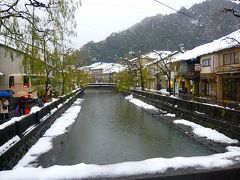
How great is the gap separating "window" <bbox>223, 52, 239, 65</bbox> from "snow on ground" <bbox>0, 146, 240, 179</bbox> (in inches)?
1244

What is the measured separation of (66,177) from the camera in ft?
13.8

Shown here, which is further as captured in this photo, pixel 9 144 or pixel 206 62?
pixel 206 62

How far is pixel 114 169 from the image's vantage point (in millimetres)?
4402

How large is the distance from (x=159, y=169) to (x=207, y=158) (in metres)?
0.89

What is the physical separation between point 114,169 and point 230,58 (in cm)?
3392

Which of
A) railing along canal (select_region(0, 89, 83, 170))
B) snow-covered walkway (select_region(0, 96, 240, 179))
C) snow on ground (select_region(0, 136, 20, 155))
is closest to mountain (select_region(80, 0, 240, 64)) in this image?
railing along canal (select_region(0, 89, 83, 170))

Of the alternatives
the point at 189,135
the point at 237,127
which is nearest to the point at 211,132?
the point at 189,135

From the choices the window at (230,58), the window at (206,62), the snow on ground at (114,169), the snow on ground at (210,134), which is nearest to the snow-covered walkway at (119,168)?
the snow on ground at (114,169)

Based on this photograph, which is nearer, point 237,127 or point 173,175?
point 173,175

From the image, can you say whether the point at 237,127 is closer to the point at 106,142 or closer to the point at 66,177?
the point at 106,142

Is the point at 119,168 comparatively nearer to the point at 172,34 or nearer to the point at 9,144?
the point at 9,144

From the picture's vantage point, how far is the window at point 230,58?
34062 mm

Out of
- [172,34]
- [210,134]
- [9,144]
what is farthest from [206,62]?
[172,34]

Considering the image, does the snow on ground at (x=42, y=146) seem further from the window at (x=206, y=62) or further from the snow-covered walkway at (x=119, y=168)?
the window at (x=206, y=62)
